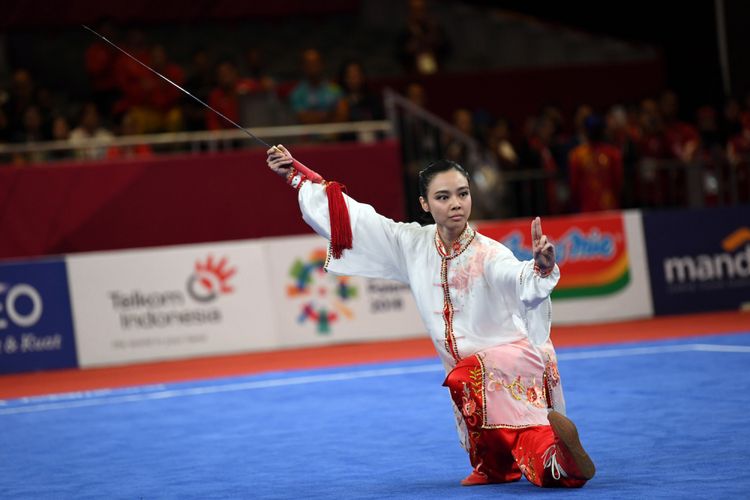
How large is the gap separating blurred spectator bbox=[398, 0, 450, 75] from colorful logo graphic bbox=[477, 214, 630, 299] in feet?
21.3

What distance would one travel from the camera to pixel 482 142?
18047 mm

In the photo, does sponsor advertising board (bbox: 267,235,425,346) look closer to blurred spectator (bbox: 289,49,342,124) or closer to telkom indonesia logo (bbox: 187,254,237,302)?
telkom indonesia logo (bbox: 187,254,237,302)

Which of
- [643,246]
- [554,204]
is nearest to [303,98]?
[554,204]

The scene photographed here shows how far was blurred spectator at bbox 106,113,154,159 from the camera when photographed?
690 inches

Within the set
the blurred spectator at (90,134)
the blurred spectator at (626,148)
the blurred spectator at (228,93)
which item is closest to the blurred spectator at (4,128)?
the blurred spectator at (90,134)

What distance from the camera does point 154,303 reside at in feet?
51.0

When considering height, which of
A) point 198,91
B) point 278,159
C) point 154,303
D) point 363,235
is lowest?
point 154,303

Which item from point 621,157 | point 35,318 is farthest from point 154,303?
point 621,157

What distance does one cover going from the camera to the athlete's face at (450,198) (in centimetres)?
672

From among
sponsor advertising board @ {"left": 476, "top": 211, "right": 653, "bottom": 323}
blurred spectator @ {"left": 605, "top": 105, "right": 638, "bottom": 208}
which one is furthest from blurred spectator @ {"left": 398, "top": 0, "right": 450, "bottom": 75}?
sponsor advertising board @ {"left": 476, "top": 211, "right": 653, "bottom": 323}

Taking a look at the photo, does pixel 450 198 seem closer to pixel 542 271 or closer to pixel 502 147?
pixel 542 271

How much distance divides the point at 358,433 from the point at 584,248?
748cm

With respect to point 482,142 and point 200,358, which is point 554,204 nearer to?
point 482,142

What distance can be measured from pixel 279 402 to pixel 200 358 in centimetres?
440
